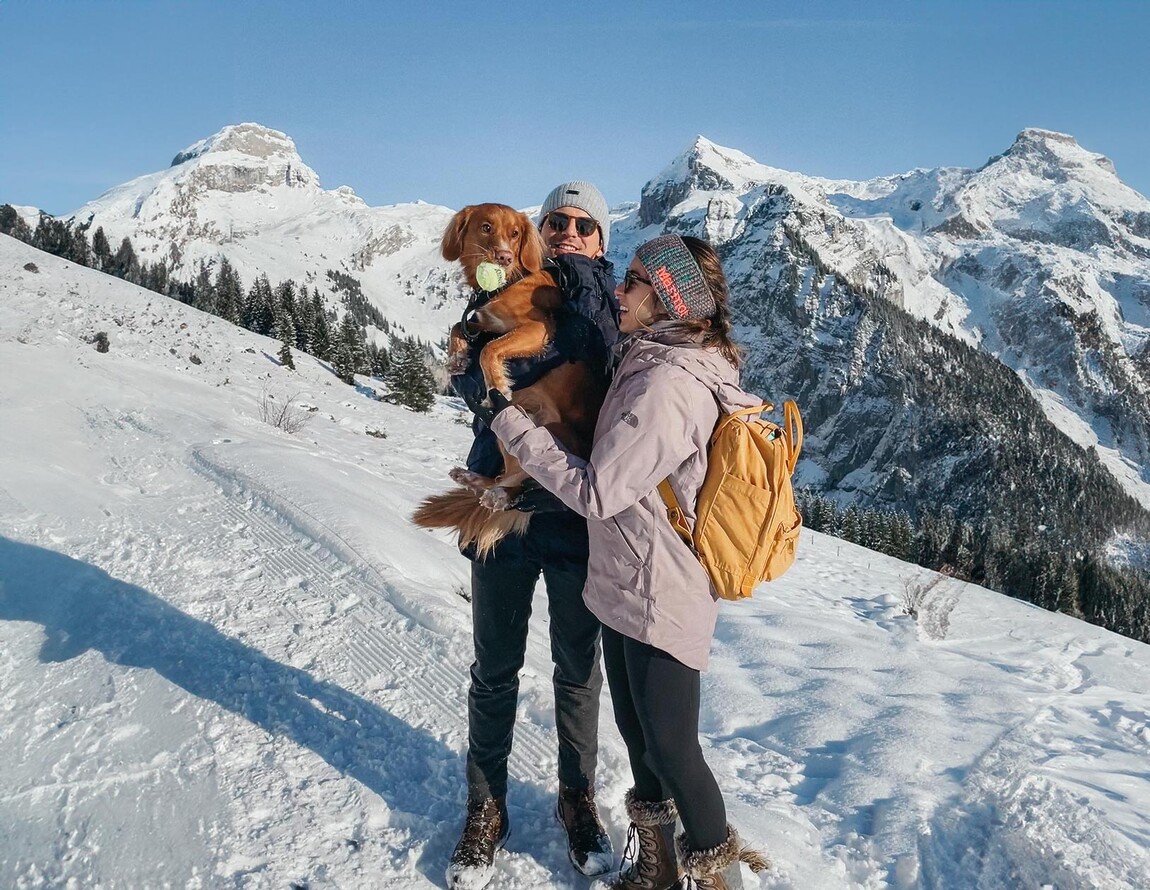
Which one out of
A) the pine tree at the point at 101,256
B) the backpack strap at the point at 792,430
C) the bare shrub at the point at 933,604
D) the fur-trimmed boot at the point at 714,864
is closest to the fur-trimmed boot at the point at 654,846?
the fur-trimmed boot at the point at 714,864

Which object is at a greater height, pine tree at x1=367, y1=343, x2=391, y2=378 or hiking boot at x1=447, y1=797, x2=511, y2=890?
hiking boot at x1=447, y1=797, x2=511, y2=890

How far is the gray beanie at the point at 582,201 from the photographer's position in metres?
2.76

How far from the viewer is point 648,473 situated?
6.53 feet

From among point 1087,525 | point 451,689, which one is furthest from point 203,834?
point 1087,525

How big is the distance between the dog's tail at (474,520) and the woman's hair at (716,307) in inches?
36.0

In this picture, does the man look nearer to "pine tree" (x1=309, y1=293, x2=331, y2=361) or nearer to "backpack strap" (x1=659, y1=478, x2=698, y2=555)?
"backpack strap" (x1=659, y1=478, x2=698, y2=555)

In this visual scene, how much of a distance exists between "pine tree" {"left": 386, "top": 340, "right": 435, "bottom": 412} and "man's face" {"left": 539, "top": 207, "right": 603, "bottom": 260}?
24.4 m

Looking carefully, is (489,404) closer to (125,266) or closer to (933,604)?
(933,604)

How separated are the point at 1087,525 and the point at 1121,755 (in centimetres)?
14036

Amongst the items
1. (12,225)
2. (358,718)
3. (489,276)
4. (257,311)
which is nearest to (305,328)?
(257,311)

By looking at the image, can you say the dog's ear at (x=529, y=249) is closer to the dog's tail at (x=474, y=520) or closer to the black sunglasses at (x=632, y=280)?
the black sunglasses at (x=632, y=280)

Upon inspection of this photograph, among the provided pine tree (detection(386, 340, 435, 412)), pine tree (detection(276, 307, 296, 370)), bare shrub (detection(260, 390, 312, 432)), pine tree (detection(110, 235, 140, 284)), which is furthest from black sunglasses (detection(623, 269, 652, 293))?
pine tree (detection(110, 235, 140, 284))

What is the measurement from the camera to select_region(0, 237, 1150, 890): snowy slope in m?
2.65

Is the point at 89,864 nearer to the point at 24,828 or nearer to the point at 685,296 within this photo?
the point at 24,828
